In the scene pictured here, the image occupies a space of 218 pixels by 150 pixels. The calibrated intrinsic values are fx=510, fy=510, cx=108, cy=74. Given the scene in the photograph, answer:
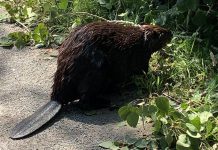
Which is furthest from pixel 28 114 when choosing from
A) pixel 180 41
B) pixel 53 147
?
pixel 180 41

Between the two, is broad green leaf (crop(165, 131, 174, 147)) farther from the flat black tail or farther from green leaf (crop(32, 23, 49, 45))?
green leaf (crop(32, 23, 49, 45))

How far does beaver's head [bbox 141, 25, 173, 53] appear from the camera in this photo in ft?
12.8

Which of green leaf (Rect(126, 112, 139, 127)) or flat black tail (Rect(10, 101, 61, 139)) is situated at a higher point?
green leaf (Rect(126, 112, 139, 127))

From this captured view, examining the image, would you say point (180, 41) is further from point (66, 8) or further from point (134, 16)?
point (66, 8)

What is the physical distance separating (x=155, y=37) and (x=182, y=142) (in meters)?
Answer: 1.16

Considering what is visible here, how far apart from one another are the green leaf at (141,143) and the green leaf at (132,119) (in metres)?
0.12

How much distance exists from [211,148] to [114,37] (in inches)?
44.9

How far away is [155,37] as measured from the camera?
3938 mm

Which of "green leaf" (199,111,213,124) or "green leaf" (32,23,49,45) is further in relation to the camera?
"green leaf" (32,23,49,45)

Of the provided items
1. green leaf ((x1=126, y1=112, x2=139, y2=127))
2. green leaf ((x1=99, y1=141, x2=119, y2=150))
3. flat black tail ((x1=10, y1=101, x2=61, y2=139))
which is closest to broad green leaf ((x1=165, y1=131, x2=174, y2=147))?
green leaf ((x1=126, y1=112, x2=139, y2=127))

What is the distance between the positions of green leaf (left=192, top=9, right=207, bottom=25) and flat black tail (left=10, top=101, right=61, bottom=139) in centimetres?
145

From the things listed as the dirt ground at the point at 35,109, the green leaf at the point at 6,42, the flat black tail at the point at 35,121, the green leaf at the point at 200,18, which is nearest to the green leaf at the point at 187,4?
the green leaf at the point at 200,18

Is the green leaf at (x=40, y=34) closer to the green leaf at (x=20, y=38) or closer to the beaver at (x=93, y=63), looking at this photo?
the green leaf at (x=20, y=38)

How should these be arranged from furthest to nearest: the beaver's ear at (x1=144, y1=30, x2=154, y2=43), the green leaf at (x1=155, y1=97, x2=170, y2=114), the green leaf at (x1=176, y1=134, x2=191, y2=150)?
the beaver's ear at (x1=144, y1=30, x2=154, y2=43), the green leaf at (x1=155, y1=97, x2=170, y2=114), the green leaf at (x1=176, y1=134, x2=191, y2=150)
